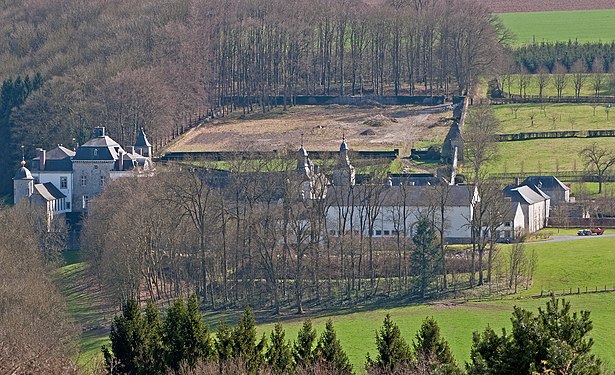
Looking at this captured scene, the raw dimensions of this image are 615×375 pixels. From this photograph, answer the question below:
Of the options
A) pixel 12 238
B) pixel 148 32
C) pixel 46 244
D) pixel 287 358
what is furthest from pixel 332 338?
pixel 148 32

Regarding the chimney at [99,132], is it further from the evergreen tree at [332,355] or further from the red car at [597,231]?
the evergreen tree at [332,355]

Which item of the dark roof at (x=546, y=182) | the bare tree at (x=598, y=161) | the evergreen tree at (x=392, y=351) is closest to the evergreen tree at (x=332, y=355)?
the evergreen tree at (x=392, y=351)

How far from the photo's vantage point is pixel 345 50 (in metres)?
112

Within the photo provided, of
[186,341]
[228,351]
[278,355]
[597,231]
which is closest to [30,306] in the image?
[186,341]

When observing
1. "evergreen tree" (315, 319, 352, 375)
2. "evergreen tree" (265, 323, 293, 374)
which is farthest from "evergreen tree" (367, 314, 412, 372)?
"evergreen tree" (265, 323, 293, 374)

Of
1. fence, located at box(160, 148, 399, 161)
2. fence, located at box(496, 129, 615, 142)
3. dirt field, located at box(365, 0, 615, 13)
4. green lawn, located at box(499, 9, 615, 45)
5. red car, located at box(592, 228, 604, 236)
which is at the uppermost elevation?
dirt field, located at box(365, 0, 615, 13)

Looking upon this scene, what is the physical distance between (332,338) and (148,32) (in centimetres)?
7021

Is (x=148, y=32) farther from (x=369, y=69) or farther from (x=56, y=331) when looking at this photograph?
(x=56, y=331)

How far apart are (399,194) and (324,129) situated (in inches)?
808

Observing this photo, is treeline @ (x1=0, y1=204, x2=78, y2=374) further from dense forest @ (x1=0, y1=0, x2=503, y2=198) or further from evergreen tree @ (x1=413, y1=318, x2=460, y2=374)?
Result: dense forest @ (x1=0, y1=0, x2=503, y2=198)

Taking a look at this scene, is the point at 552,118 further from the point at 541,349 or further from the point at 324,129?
the point at 541,349

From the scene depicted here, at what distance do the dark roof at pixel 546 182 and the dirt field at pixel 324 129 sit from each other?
28.6ft

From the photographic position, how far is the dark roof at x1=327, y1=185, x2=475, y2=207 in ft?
220

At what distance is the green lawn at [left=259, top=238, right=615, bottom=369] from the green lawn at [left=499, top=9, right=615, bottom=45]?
62.5 meters
